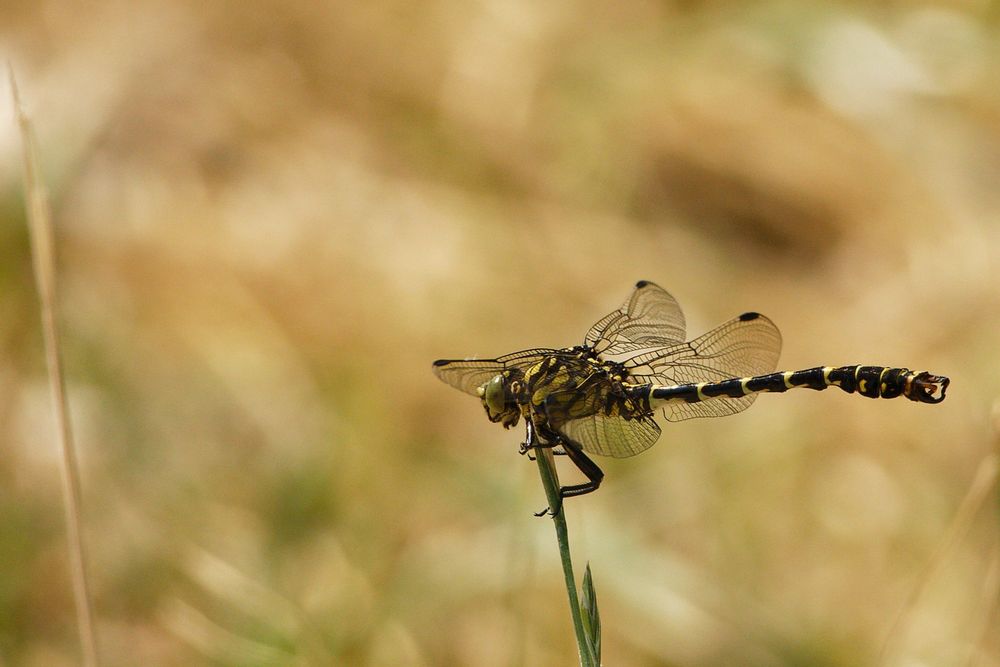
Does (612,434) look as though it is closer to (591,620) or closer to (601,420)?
(601,420)

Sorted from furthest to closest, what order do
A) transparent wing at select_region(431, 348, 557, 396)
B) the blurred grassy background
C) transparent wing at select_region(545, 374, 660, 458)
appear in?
the blurred grassy background
transparent wing at select_region(431, 348, 557, 396)
transparent wing at select_region(545, 374, 660, 458)

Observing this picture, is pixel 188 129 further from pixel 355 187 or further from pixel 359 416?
pixel 359 416

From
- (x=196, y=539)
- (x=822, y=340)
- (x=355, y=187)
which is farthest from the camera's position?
(x=355, y=187)

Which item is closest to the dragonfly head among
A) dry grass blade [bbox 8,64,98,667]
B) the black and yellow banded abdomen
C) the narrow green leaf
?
the black and yellow banded abdomen

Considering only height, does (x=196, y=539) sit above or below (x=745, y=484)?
below

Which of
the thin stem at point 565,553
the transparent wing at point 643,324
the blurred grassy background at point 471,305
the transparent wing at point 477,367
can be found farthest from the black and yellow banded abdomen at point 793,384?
the thin stem at point 565,553

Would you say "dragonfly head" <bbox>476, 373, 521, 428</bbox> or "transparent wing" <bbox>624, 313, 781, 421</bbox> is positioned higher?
"transparent wing" <bbox>624, 313, 781, 421</bbox>

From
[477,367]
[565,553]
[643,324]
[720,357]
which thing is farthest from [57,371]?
[720,357]

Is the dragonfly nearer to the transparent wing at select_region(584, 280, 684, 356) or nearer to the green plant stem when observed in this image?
the transparent wing at select_region(584, 280, 684, 356)

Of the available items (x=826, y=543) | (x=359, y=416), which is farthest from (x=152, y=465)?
(x=826, y=543)
